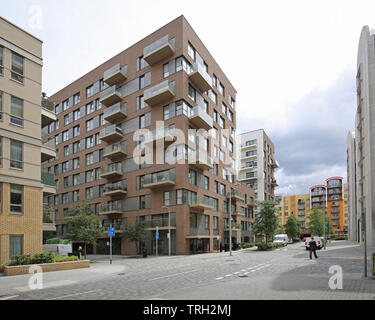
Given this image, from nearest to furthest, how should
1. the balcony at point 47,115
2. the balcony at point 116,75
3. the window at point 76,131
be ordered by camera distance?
the balcony at point 47,115 → the balcony at point 116,75 → the window at point 76,131

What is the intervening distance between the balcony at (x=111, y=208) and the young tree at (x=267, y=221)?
61.3ft

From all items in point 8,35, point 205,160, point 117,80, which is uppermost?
point 117,80

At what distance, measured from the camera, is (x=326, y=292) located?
10297 millimetres

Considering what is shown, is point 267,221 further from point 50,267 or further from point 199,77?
point 50,267

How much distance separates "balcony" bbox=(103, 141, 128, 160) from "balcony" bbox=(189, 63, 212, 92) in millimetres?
12575

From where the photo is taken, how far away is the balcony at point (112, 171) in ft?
146

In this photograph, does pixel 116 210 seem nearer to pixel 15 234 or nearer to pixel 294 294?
pixel 15 234

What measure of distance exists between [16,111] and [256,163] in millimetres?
65293

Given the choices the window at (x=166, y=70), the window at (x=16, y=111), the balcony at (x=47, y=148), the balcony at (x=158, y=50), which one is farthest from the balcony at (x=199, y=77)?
the window at (x=16, y=111)

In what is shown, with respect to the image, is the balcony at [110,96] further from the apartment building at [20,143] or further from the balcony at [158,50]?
the apartment building at [20,143]

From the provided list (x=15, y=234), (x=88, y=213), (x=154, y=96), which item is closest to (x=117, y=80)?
(x=154, y=96)
